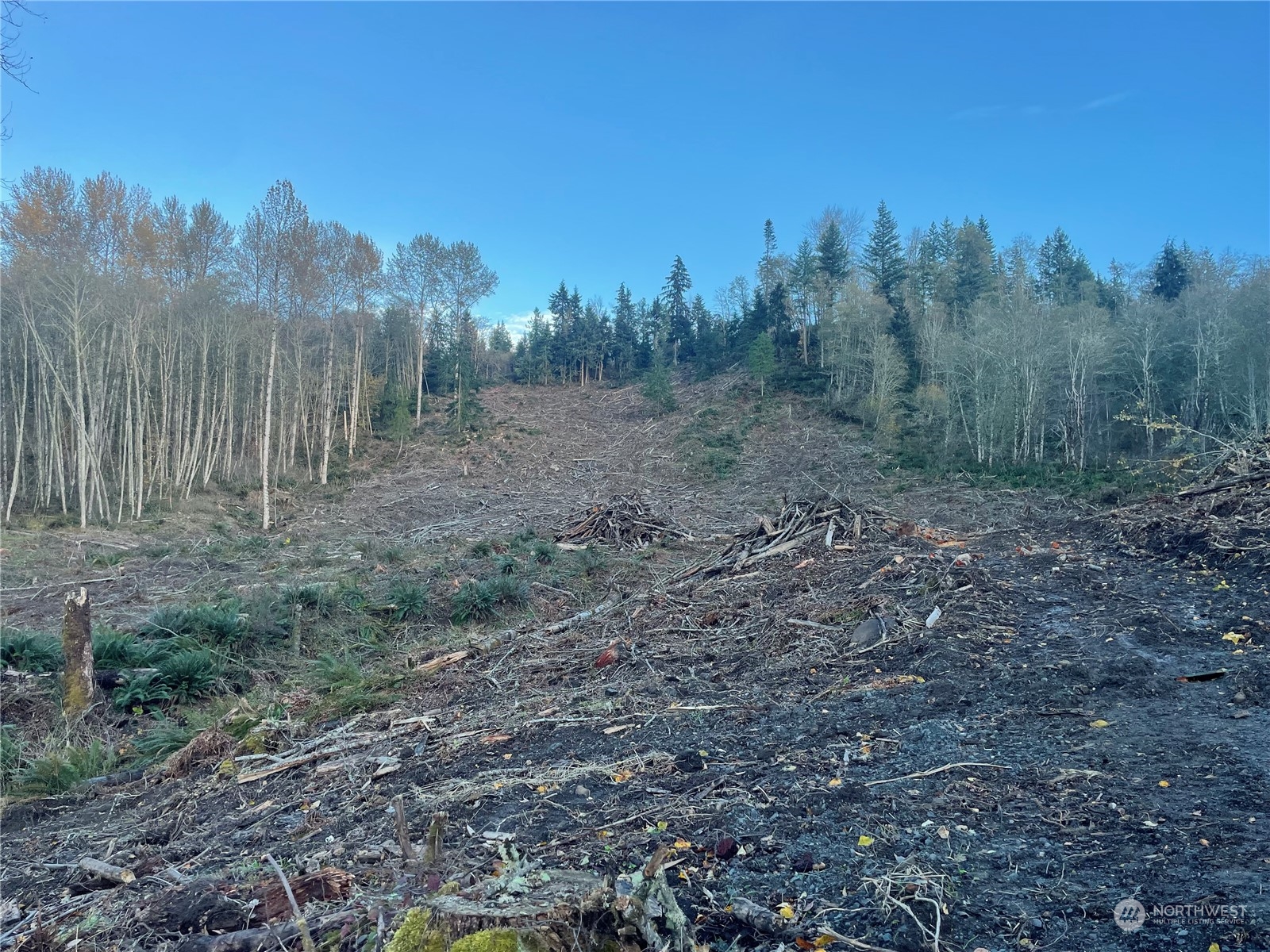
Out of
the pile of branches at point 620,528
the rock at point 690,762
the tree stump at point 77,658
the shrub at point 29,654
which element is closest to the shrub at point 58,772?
the tree stump at point 77,658

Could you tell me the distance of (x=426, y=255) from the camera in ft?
131

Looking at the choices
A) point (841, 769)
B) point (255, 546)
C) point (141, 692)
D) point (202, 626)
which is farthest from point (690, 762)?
point (255, 546)

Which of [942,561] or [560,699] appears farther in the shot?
[942,561]

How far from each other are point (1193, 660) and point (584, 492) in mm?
24266

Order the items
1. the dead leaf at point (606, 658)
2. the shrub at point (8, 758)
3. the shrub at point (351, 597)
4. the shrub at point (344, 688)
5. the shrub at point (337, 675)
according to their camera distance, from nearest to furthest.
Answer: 1. the shrub at point (8, 758)
2. the shrub at point (344, 688)
3. the dead leaf at point (606, 658)
4. the shrub at point (337, 675)
5. the shrub at point (351, 597)

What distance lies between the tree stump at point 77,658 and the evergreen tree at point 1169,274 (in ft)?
169

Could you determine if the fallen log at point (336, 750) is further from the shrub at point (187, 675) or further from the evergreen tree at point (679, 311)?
the evergreen tree at point (679, 311)

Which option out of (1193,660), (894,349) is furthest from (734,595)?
(894,349)

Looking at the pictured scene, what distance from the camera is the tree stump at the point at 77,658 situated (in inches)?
272

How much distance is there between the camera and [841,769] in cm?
371

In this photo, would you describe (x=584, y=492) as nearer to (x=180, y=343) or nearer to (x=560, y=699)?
(x=180, y=343)

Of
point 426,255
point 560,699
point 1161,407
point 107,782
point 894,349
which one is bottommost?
point 107,782

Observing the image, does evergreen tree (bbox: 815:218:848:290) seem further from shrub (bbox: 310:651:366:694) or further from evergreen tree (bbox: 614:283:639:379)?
shrub (bbox: 310:651:366:694)

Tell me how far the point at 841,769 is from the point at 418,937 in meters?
2.58
